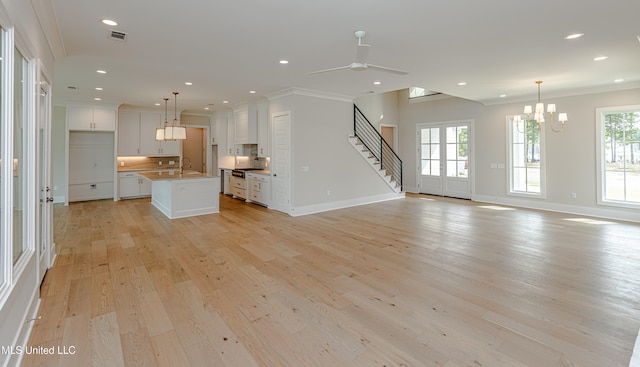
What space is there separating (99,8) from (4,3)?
1.35m

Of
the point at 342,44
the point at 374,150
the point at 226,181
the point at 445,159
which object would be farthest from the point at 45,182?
the point at 445,159

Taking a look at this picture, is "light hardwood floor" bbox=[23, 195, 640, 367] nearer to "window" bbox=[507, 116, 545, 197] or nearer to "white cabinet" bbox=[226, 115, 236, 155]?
"window" bbox=[507, 116, 545, 197]

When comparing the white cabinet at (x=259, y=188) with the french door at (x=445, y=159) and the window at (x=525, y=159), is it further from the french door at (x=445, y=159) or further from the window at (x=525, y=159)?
the window at (x=525, y=159)

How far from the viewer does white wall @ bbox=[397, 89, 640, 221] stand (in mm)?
6730

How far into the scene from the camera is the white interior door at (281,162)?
6855 mm

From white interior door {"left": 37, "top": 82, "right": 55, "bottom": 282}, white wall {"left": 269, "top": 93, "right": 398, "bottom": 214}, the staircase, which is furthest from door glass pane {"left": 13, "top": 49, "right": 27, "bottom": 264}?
the staircase

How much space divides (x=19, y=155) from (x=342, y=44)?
3.58 metres

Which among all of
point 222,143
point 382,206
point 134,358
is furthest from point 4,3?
point 222,143

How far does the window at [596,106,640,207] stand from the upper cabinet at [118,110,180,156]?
11449mm

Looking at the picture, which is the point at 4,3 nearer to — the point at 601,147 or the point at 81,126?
the point at 81,126

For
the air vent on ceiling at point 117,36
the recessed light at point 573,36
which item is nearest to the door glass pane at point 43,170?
the air vent on ceiling at point 117,36

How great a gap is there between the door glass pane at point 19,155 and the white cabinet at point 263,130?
17.3 ft

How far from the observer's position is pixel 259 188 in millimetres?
8039

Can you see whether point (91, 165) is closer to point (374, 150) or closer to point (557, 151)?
point (374, 150)
